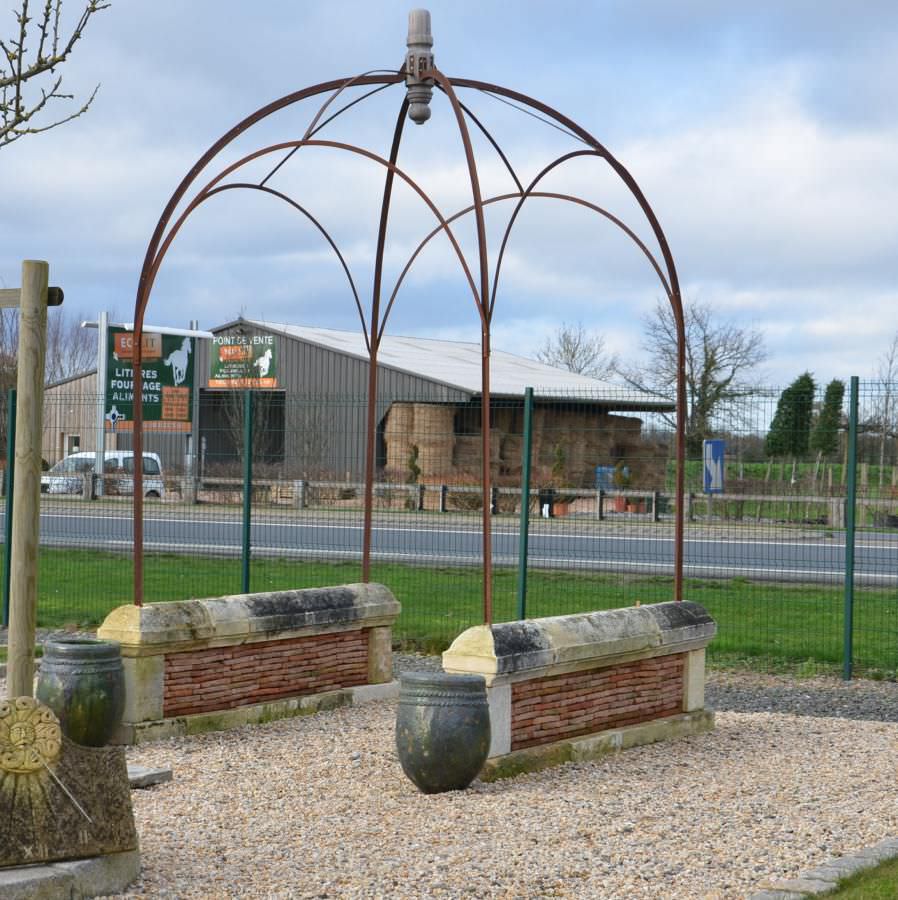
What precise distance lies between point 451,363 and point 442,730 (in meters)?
31.7

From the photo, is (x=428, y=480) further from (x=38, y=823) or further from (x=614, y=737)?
(x=38, y=823)

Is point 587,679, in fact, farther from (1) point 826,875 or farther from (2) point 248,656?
(1) point 826,875

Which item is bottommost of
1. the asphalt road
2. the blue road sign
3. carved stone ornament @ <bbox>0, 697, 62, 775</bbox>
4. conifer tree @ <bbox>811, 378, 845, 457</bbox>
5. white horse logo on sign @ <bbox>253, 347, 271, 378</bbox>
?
carved stone ornament @ <bbox>0, 697, 62, 775</bbox>

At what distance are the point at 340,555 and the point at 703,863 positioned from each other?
12.5 m

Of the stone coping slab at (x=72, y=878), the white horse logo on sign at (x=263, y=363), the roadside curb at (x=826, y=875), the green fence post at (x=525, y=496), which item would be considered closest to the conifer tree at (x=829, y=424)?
the green fence post at (x=525, y=496)

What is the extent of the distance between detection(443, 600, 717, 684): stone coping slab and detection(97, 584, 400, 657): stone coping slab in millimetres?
1663

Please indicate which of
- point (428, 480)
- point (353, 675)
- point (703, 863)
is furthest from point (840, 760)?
point (428, 480)

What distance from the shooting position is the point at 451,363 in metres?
38.1

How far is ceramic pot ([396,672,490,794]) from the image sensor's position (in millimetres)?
6582

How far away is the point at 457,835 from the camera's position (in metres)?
5.89

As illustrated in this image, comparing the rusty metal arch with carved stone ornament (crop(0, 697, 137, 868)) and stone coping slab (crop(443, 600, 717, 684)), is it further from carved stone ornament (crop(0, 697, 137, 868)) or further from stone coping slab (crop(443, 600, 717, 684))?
carved stone ornament (crop(0, 697, 137, 868))

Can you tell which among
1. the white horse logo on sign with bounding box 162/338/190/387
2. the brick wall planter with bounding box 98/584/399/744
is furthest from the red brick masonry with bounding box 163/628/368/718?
the white horse logo on sign with bounding box 162/338/190/387

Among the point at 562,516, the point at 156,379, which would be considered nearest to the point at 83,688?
the point at 562,516

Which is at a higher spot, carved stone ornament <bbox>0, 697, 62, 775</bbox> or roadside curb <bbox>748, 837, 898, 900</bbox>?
carved stone ornament <bbox>0, 697, 62, 775</bbox>
